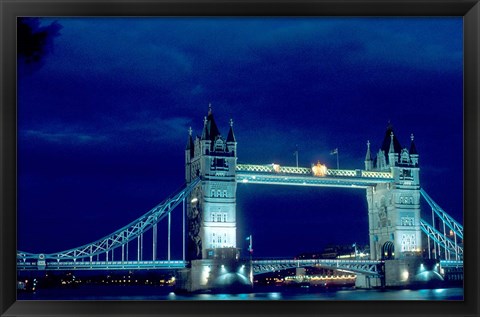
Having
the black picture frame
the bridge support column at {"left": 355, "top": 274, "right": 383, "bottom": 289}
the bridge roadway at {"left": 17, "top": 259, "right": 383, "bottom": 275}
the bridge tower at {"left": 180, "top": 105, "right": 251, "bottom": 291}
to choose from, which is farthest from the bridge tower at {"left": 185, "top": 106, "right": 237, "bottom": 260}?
the black picture frame

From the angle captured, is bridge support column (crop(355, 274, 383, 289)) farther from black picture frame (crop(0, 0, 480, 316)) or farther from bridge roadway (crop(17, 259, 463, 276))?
black picture frame (crop(0, 0, 480, 316))

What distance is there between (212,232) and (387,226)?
5004 millimetres

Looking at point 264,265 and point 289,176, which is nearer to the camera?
point 289,176

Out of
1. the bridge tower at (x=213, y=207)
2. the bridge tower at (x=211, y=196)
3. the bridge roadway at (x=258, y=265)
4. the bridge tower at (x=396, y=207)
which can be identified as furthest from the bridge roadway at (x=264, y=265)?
the bridge tower at (x=396, y=207)

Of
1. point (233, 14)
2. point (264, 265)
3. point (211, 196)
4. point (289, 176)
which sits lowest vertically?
point (264, 265)

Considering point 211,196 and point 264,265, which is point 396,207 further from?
point 211,196

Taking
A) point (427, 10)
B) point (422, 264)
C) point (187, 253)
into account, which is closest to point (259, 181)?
point (187, 253)

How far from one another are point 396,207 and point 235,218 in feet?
13.9

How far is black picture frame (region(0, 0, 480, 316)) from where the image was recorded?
5.57 meters

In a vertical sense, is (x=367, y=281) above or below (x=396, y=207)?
below

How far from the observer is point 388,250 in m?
18.5

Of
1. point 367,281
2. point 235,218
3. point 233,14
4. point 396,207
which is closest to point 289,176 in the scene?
point 235,218

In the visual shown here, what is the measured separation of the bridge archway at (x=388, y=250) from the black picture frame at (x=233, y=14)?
12.7 m

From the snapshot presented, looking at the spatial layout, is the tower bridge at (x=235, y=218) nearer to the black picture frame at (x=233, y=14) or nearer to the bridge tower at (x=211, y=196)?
the bridge tower at (x=211, y=196)
